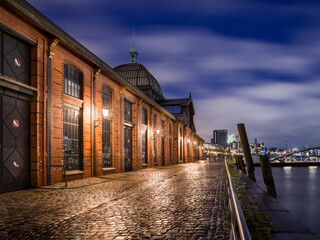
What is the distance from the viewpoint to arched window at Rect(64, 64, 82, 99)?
43.8ft

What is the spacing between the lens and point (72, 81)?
13.9 metres

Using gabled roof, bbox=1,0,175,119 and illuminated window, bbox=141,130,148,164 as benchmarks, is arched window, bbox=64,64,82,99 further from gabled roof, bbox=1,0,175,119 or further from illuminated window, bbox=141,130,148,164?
illuminated window, bbox=141,130,148,164

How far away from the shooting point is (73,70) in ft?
46.1

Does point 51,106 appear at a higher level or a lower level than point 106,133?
higher

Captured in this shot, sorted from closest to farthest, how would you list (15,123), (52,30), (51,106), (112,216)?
(112,216), (15,123), (52,30), (51,106)

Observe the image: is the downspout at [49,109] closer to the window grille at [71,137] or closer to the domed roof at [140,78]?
the window grille at [71,137]

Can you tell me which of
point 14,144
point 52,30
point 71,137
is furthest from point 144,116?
point 14,144

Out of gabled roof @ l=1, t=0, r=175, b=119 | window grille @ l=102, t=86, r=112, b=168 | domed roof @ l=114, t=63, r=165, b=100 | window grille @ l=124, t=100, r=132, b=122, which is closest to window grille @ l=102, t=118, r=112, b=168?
window grille @ l=102, t=86, r=112, b=168

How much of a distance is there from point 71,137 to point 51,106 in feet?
8.05

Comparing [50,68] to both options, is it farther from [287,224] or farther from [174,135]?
[174,135]

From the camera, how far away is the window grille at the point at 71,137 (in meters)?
13.0

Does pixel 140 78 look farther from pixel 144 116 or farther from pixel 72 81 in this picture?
pixel 72 81

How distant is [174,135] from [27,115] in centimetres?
2995

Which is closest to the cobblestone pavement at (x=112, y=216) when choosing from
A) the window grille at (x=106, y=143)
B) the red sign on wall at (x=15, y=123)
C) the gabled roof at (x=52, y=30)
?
the red sign on wall at (x=15, y=123)
